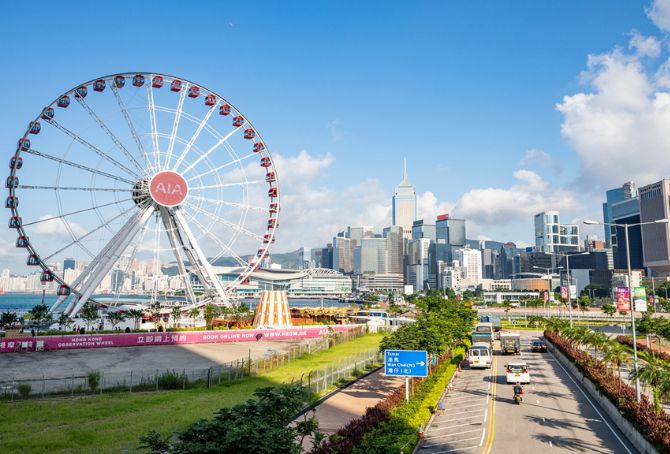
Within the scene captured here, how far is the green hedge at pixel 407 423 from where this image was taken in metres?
20.4

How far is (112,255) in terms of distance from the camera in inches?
2891

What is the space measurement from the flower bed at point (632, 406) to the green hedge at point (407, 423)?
9548 millimetres

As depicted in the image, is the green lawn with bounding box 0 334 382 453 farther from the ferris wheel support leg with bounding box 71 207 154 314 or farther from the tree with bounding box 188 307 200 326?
the tree with bounding box 188 307 200 326

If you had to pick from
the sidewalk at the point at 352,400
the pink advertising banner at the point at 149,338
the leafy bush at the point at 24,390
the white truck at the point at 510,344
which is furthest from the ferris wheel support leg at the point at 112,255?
the white truck at the point at 510,344

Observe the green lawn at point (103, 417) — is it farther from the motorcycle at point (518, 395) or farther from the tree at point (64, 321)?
the tree at point (64, 321)

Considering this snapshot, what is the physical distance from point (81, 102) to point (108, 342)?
30159 mm

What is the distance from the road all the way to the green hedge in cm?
85

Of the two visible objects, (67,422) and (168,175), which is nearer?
(67,422)

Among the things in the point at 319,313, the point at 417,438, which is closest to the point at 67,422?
the point at 417,438

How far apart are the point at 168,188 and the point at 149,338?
20053 millimetres

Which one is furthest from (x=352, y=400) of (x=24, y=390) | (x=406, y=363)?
(x=24, y=390)

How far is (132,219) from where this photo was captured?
7444 cm

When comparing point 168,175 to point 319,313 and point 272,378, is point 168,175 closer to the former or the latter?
point 272,378

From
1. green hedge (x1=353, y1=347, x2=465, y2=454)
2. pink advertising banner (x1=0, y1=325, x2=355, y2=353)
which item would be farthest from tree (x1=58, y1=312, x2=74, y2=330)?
green hedge (x1=353, y1=347, x2=465, y2=454)
